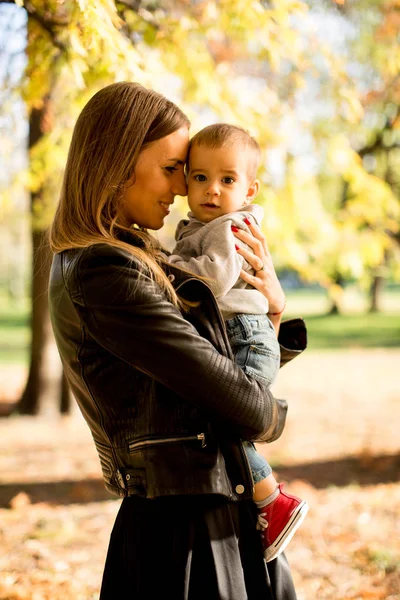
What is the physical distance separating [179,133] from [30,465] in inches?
217

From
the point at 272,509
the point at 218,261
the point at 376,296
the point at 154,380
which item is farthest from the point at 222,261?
the point at 376,296

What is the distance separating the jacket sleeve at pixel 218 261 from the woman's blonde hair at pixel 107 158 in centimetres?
17

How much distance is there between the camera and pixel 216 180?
223 cm

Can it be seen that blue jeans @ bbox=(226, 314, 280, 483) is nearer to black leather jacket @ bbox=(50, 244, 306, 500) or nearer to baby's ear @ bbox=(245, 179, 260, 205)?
black leather jacket @ bbox=(50, 244, 306, 500)

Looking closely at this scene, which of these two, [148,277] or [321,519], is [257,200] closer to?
[321,519]

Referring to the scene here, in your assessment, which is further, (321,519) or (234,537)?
(321,519)

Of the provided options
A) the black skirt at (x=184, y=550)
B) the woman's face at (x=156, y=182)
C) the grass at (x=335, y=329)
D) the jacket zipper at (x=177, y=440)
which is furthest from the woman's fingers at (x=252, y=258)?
the grass at (x=335, y=329)

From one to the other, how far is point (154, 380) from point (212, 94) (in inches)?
137

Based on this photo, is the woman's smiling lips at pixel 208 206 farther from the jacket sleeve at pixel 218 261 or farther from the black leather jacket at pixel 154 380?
the black leather jacket at pixel 154 380

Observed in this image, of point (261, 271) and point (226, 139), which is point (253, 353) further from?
point (226, 139)

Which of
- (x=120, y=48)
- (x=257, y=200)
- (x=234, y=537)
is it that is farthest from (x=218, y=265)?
(x=257, y=200)

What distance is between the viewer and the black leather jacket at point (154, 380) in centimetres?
171

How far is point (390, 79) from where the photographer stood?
9875 millimetres

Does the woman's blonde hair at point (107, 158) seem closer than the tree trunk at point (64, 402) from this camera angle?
Yes
